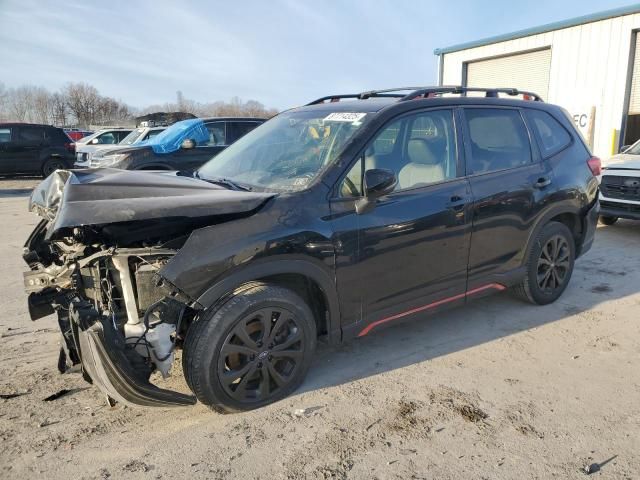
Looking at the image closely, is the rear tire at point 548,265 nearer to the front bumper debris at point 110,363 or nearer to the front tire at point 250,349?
the front tire at point 250,349

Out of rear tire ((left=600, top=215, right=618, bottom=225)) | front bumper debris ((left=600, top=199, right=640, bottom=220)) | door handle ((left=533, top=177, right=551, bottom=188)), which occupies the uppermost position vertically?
door handle ((left=533, top=177, right=551, bottom=188))

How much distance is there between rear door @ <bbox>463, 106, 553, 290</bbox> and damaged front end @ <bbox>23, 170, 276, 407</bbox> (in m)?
1.82

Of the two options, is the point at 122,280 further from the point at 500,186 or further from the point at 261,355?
the point at 500,186

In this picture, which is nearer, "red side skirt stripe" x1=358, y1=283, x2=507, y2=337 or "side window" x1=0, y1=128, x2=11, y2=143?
"red side skirt stripe" x1=358, y1=283, x2=507, y2=337

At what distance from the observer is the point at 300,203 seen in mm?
3016

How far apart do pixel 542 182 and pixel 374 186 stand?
1.96m

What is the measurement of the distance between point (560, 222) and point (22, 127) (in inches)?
641

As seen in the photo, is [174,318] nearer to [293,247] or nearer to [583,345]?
[293,247]

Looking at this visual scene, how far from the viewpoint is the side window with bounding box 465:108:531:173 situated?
153 inches

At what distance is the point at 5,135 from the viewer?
15352mm

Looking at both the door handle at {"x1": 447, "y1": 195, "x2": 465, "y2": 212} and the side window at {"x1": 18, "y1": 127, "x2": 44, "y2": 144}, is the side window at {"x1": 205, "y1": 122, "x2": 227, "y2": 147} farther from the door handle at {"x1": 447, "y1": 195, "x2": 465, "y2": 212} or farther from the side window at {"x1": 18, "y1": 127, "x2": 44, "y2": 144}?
the side window at {"x1": 18, "y1": 127, "x2": 44, "y2": 144}

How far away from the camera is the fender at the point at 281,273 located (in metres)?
2.75

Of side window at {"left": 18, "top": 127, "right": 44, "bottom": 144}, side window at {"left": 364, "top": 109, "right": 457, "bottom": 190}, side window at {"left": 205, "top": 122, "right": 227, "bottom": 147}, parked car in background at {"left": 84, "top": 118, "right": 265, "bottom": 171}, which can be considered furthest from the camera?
side window at {"left": 18, "top": 127, "right": 44, "bottom": 144}

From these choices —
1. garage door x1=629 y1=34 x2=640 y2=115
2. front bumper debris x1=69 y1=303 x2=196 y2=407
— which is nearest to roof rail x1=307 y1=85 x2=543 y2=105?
front bumper debris x1=69 y1=303 x2=196 y2=407
